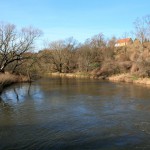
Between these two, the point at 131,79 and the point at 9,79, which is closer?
the point at 9,79

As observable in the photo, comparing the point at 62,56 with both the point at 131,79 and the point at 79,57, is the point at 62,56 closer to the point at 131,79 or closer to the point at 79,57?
the point at 79,57

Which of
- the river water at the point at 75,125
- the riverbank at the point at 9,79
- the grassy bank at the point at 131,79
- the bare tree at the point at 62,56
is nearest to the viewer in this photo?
the river water at the point at 75,125

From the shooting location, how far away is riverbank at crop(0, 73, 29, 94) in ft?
113

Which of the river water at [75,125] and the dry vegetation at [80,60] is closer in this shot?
the river water at [75,125]

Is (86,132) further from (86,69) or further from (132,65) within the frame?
(86,69)

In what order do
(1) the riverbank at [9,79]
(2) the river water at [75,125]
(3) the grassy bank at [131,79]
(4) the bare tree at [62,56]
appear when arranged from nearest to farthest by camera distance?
(2) the river water at [75,125]
(1) the riverbank at [9,79]
(3) the grassy bank at [131,79]
(4) the bare tree at [62,56]

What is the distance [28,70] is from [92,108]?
28854mm

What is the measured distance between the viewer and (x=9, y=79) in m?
38.5

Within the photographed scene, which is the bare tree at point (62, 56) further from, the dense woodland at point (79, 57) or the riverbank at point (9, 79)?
the riverbank at point (9, 79)

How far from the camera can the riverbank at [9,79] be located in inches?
1356

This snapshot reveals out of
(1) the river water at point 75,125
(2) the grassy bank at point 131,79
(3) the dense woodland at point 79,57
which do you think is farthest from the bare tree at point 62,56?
(1) the river water at point 75,125

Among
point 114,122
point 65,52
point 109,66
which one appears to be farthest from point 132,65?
point 114,122

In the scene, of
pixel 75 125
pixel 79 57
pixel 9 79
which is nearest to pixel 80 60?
pixel 79 57

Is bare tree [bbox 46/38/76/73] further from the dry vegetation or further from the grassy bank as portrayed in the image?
the grassy bank
